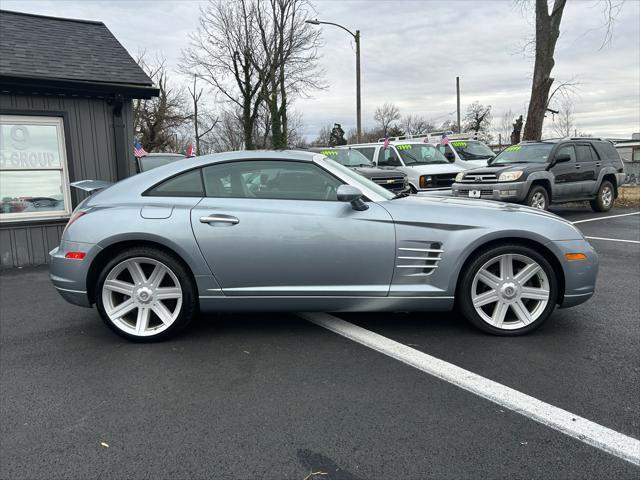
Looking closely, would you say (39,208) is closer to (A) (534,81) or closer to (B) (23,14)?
(B) (23,14)

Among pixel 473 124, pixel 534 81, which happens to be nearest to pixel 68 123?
pixel 534 81

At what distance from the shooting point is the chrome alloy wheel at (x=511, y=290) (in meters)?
3.79

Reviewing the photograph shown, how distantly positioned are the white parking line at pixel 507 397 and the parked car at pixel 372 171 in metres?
6.44

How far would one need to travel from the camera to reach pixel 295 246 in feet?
12.1

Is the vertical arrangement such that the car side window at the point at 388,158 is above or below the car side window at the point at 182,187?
above

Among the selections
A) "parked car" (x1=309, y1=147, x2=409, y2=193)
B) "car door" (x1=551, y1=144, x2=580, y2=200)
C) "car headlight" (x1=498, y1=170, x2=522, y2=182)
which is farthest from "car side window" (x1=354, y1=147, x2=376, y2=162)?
"car door" (x1=551, y1=144, x2=580, y2=200)

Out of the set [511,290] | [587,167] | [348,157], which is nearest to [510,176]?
[587,167]

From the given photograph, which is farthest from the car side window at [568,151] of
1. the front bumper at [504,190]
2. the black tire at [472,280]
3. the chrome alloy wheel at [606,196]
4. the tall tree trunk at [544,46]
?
the black tire at [472,280]

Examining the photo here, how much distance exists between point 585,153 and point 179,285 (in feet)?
37.6

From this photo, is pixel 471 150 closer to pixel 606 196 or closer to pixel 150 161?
pixel 606 196

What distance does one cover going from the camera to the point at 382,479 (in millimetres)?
2182

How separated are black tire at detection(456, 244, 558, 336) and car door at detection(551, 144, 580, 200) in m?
8.23

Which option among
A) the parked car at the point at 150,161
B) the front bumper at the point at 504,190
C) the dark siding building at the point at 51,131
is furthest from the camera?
the parked car at the point at 150,161

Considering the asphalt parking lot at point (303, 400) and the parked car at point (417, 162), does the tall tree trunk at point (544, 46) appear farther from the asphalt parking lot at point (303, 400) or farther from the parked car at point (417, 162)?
the asphalt parking lot at point (303, 400)
